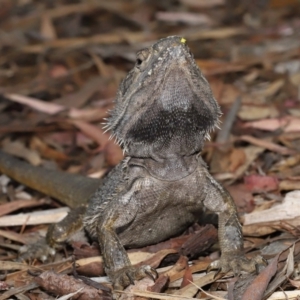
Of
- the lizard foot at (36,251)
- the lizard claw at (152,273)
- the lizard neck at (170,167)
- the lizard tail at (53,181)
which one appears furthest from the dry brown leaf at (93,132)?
the lizard claw at (152,273)

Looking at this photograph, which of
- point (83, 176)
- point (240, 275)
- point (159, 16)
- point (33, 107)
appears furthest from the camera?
point (159, 16)

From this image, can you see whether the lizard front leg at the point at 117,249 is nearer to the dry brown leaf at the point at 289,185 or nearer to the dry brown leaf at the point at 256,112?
the dry brown leaf at the point at 289,185

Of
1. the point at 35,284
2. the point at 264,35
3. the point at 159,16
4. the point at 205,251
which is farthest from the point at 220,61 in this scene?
the point at 35,284

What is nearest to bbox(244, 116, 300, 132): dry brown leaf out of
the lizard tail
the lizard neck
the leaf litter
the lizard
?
the leaf litter

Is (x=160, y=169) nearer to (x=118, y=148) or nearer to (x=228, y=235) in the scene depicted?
(x=228, y=235)

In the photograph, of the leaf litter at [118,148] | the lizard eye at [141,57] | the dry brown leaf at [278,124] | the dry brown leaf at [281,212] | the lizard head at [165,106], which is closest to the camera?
the lizard head at [165,106]

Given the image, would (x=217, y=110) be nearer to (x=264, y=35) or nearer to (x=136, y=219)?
(x=136, y=219)

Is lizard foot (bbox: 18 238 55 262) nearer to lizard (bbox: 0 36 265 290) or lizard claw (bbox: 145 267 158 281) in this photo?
lizard (bbox: 0 36 265 290)
